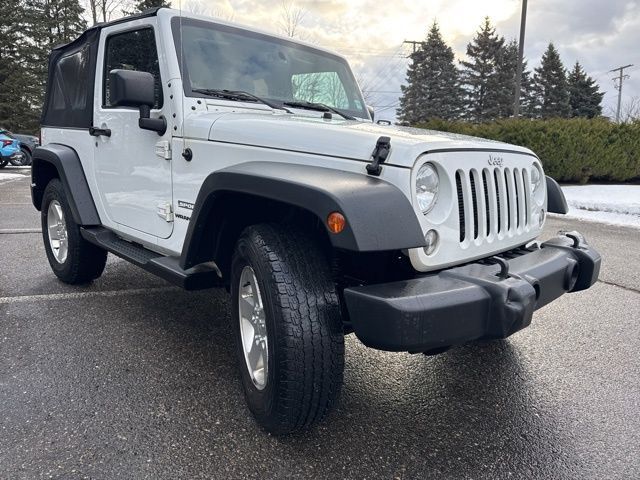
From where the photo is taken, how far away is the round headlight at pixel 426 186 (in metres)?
2.05

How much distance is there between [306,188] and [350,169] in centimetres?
26

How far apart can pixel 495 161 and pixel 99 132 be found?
2.74 meters

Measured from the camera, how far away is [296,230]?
2273mm

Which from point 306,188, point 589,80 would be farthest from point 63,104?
point 589,80

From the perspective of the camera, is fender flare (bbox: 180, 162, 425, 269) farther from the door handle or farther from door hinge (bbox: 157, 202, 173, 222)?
the door handle

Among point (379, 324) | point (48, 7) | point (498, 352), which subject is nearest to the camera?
point (379, 324)

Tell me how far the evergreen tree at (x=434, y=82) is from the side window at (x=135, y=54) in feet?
141

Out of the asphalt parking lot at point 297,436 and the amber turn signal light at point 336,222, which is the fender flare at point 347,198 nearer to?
the amber turn signal light at point 336,222

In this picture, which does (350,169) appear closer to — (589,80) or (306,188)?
(306,188)

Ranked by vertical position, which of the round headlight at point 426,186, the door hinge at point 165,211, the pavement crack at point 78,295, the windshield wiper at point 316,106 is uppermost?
the windshield wiper at point 316,106

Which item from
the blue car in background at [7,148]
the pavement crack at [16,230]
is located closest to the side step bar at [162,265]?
the pavement crack at [16,230]

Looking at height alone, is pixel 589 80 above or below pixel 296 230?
above

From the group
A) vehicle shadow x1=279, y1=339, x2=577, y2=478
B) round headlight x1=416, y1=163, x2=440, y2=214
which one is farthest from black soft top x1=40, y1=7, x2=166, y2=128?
vehicle shadow x1=279, y1=339, x2=577, y2=478

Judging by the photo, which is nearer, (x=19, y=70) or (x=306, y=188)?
(x=306, y=188)
